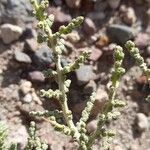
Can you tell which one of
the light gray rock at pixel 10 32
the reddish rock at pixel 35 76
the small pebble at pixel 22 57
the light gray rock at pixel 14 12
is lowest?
the reddish rock at pixel 35 76

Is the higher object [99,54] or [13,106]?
[99,54]

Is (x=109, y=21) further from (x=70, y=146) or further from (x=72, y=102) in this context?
(x=70, y=146)

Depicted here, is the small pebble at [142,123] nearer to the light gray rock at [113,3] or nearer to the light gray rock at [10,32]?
the light gray rock at [113,3]

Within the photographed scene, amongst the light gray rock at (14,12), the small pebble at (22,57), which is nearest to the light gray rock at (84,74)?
the small pebble at (22,57)

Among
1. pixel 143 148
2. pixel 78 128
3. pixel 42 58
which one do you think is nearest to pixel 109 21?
pixel 42 58

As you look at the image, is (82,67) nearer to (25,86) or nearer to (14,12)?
(25,86)

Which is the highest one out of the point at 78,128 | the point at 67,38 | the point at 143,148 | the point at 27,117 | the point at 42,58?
the point at 67,38

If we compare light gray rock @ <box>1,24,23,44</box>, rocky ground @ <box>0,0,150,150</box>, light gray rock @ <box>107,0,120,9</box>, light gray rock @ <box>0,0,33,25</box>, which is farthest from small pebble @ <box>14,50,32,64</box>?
light gray rock @ <box>107,0,120,9</box>

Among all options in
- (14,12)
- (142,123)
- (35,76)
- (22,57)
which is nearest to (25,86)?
(35,76)
